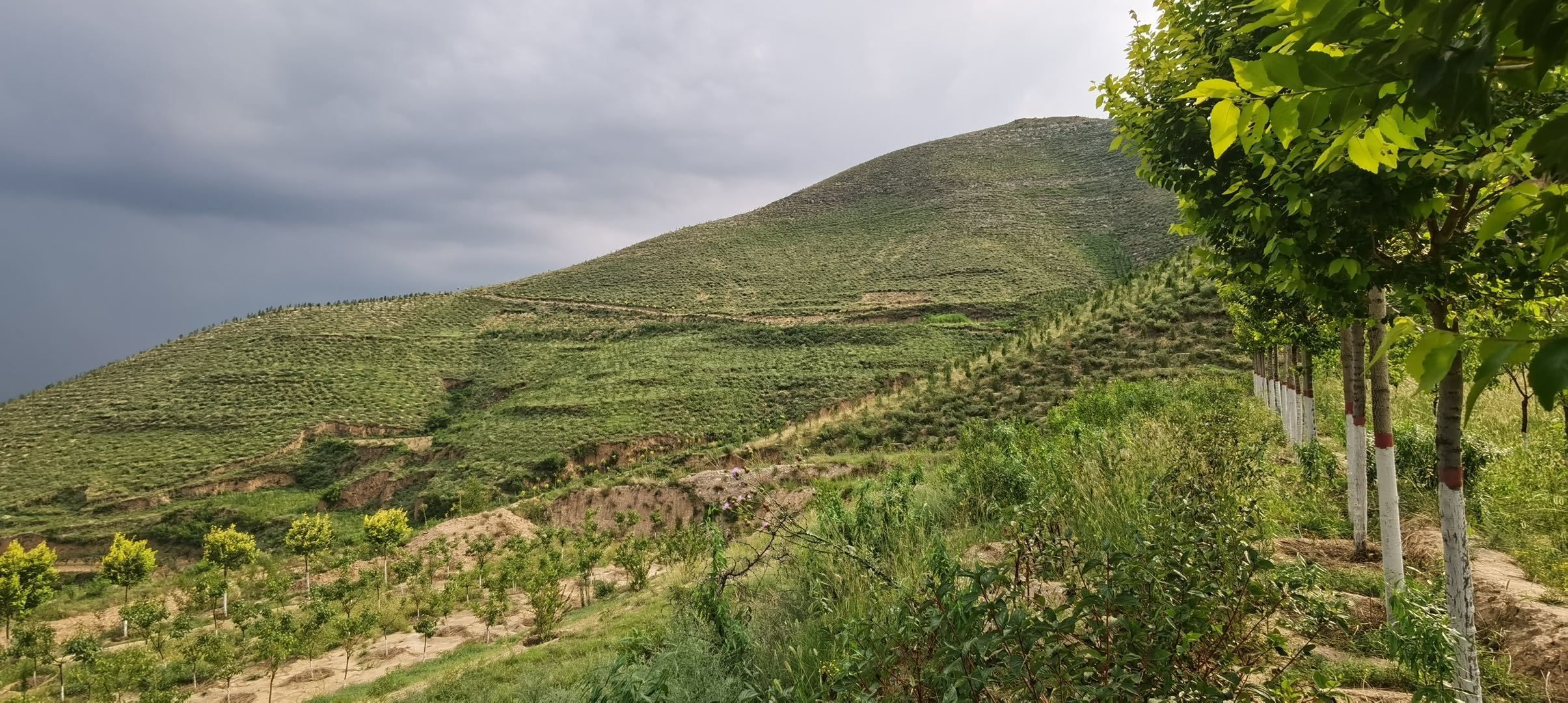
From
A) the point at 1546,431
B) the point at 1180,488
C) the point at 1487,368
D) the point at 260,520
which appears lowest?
the point at 260,520

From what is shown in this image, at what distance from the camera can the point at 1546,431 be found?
9.22 meters

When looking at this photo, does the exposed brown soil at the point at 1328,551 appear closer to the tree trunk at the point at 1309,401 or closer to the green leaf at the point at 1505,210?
the tree trunk at the point at 1309,401

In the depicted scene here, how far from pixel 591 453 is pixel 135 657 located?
22.1 meters

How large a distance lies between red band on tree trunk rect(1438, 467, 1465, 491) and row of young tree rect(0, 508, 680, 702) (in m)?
12.4

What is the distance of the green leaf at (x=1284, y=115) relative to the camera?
1.24 m

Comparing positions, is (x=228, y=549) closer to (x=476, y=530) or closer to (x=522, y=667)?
(x=476, y=530)

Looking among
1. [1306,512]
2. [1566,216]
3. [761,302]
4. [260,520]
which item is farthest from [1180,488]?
[761,302]

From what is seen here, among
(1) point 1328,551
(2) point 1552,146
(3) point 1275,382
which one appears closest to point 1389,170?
(2) point 1552,146

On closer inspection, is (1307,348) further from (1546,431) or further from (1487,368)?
(1487,368)

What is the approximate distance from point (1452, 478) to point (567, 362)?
170 ft

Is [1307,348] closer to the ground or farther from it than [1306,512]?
farther from it

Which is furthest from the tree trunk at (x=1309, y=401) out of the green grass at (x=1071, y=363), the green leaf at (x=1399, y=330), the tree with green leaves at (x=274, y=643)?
the tree with green leaves at (x=274, y=643)

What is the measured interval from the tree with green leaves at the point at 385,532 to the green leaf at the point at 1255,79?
2598 centimetres

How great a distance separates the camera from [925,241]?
6912 cm
